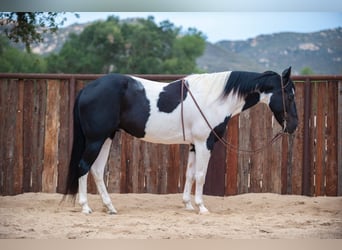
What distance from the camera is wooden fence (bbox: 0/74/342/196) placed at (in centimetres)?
577

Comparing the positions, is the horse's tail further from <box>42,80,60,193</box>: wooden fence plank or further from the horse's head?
the horse's head

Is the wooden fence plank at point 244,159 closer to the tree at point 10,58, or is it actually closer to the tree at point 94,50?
the tree at point 10,58

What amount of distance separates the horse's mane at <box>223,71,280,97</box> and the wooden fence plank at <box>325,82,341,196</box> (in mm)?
958

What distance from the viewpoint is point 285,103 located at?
512cm

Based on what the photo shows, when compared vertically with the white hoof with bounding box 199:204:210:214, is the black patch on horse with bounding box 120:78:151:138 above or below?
above

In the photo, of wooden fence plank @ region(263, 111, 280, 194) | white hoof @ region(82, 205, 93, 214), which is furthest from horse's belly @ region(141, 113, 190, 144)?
wooden fence plank @ region(263, 111, 280, 194)

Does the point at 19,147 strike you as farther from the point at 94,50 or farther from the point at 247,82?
the point at 94,50

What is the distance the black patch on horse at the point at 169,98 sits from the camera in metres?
5.07

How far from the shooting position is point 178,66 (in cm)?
1873

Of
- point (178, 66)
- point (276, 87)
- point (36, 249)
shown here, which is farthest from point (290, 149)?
point (178, 66)

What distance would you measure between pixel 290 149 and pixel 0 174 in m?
2.93

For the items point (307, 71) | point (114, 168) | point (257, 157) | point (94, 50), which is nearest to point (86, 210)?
point (114, 168)

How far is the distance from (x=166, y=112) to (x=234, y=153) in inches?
43.0

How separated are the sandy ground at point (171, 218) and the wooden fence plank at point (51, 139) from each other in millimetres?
163
